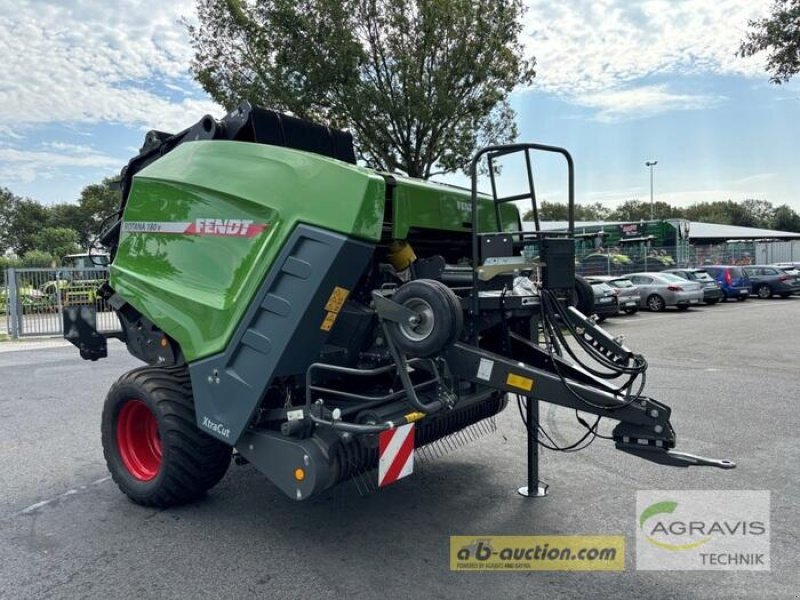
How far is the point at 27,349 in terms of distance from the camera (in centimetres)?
1359

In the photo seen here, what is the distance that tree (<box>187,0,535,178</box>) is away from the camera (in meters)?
14.5

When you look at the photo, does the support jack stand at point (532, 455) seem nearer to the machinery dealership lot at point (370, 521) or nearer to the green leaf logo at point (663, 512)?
the machinery dealership lot at point (370, 521)

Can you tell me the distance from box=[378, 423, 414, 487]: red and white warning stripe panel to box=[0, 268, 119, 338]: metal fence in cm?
1379

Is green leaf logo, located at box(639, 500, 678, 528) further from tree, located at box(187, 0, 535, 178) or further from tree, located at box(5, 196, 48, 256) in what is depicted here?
tree, located at box(5, 196, 48, 256)

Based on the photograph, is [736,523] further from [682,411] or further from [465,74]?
[465,74]

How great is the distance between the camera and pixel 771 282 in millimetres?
25562

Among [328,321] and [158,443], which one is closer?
[328,321]

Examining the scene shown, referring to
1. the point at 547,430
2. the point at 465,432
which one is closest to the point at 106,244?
the point at 465,432

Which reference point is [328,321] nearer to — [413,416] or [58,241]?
[413,416]

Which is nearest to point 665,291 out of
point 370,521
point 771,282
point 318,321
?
point 771,282

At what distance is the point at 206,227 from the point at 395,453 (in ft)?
5.91

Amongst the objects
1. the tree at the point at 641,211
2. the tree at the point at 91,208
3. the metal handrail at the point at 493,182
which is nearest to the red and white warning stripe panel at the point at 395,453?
the metal handrail at the point at 493,182

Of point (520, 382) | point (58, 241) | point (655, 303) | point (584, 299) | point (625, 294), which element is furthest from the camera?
point (58, 241)

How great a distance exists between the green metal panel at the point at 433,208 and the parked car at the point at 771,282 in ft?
79.8
